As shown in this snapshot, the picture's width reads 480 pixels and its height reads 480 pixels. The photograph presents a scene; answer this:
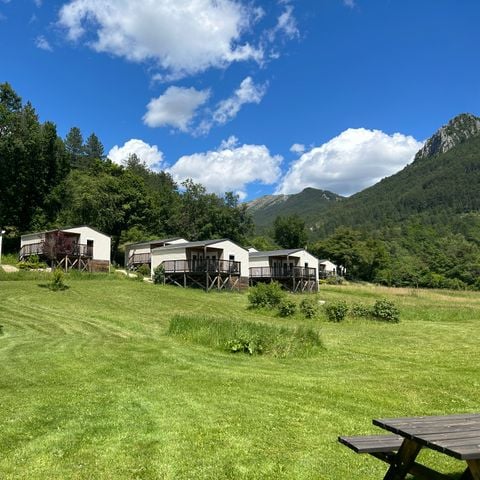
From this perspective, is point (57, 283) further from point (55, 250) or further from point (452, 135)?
point (452, 135)

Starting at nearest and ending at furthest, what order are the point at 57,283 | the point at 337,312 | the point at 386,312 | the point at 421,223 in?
the point at 337,312 → the point at 386,312 → the point at 57,283 → the point at 421,223

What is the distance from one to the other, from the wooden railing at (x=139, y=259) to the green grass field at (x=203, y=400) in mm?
31824

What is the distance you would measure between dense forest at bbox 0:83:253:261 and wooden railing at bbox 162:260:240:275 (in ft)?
54.8

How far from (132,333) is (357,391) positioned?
360 inches

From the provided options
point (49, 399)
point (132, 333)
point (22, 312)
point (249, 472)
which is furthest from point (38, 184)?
point (249, 472)

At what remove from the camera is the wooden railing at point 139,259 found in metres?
48.1

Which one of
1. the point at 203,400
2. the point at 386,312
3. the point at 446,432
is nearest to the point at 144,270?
the point at 386,312

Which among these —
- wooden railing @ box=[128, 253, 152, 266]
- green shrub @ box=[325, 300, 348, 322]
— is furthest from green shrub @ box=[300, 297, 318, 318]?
wooden railing @ box=[128, 253, 152, 266]

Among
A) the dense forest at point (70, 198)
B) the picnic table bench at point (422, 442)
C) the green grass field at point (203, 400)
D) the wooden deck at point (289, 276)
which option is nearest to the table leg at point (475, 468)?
the picnic table bench at point (422, 442)

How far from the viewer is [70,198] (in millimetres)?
52188

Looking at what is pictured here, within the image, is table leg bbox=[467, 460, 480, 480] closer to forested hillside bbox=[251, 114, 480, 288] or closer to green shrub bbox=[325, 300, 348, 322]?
green shrub bbox=[325, 300, 348, 322]

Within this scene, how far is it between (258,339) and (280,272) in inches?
1391

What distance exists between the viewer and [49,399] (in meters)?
7.58

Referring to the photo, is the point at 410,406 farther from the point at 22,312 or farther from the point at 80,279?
the point at 80,279
